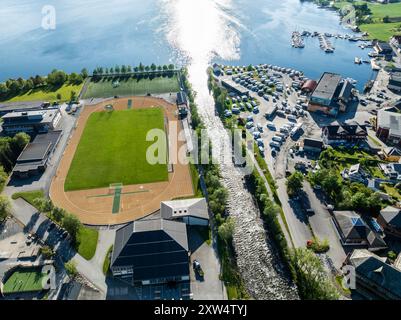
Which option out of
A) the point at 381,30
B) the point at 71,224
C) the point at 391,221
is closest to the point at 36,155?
the point at 71,224

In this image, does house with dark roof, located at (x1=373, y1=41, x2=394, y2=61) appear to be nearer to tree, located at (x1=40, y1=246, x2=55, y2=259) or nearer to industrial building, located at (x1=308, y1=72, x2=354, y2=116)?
industrial building, located at (x1=308, y1=72, x2=354, y2=116)

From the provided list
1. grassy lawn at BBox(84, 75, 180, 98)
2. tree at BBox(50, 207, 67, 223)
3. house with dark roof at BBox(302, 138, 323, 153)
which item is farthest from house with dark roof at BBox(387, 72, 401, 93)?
tree at BBox(50, 207, 67, 223)

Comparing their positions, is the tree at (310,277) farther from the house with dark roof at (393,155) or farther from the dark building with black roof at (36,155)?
the dark building with black roof at (36,155)

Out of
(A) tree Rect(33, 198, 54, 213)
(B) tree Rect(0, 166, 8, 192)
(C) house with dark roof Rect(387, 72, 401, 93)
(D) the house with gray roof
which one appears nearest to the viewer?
(D) the house with gray roof

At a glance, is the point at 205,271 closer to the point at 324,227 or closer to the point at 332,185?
the point at 324,227

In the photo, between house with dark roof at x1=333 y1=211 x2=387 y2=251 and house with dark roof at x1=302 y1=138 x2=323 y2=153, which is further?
house with dark roof at x1=302 y1=138 x2=323 y2=153

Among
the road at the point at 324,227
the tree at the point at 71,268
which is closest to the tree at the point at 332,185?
the road at the point at 324,227
